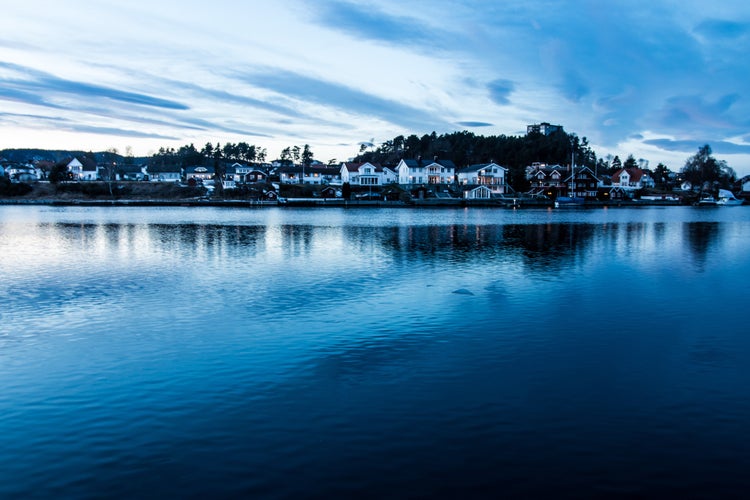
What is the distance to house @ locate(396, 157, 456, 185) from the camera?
132625mm

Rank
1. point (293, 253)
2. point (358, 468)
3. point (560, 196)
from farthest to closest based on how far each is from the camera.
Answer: point (560, 196) < point (293, 253) < point (358, 468)

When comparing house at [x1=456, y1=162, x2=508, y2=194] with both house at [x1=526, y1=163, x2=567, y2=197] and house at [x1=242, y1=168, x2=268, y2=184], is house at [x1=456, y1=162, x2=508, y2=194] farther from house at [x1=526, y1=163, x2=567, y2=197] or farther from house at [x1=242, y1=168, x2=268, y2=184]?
house at [x1=242, y1=168, x2=268, y2=184]

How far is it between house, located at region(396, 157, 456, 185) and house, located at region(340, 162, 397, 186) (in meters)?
3.10

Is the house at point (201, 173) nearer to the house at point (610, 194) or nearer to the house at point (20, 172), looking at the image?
the house at point (20, 172)

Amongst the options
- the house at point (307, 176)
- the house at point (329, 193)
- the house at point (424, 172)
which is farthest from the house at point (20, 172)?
the house at point (424, 172)

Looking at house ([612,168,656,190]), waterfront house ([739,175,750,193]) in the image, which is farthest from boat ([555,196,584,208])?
waterfront house ([739,175,750,193])

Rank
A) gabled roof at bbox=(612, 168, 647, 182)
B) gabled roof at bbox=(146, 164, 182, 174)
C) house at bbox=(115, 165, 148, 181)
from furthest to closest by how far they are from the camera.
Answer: house at bbox=(115, 165, 148, 181), gabled roof at bbox=(612, 168, 647, 182), gabled roof at bbox=(146, 164, 182, 174)

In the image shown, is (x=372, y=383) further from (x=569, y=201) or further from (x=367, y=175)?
(x=367, y=175)

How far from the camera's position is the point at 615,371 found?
14742mm

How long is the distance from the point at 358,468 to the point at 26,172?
646ft

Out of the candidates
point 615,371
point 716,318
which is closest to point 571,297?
point 716,318

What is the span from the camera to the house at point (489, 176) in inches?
5167

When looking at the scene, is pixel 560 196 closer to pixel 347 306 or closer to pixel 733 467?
pixel 347 306

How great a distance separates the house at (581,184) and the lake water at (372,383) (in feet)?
348
